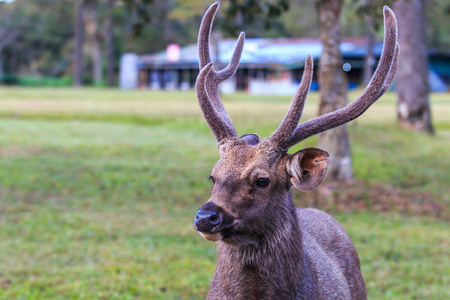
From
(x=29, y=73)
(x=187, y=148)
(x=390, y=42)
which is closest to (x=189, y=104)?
(x=187, y=148)

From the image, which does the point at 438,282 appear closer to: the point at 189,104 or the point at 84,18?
the point at 189,104

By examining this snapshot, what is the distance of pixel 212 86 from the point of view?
374 cm

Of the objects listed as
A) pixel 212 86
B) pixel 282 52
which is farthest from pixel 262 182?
pixel 282 52

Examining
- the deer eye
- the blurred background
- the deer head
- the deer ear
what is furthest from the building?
the deer eye

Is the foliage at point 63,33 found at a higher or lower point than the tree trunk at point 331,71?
higher

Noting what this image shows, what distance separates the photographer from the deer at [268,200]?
295 centimetres

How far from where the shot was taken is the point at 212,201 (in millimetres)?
2871

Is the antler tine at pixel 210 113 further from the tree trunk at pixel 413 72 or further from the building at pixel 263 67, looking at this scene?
the building at pixel 263 67

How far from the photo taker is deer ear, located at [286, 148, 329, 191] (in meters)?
3.06

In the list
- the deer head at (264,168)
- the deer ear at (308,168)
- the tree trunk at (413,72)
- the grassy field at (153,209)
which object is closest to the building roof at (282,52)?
the tree trunk at (413,72)

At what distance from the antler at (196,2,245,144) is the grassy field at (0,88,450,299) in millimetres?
906

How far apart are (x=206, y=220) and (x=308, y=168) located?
0.73 meters

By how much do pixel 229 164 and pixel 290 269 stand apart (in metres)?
0.67

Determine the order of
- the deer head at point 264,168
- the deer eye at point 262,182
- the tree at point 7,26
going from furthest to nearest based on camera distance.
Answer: the tree at point 7,26, the deer eye at point 262,182, the deer head at point 264,168
